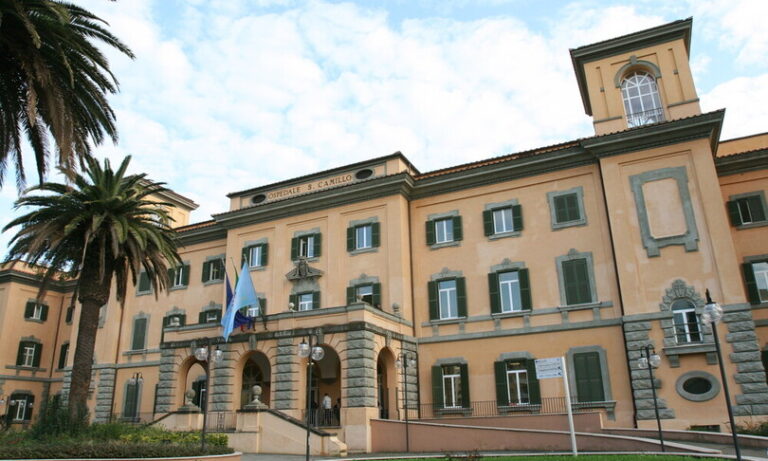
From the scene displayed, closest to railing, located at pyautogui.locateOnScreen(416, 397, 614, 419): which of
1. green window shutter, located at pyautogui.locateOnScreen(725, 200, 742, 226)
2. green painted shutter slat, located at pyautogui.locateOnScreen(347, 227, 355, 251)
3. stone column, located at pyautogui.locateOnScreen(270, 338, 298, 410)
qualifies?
stone column, located at pyautogui.locateOnScreen(270, 338, 298, 410)

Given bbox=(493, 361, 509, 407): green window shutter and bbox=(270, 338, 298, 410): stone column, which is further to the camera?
bbox=(493, 361, 509, 407): green window shutter

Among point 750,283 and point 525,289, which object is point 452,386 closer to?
point 525,289

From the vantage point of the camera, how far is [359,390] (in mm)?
23188

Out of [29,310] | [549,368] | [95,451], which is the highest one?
[29,310]

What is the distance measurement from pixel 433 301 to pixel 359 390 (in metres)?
6.24

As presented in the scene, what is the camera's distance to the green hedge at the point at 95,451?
1501 centimetres

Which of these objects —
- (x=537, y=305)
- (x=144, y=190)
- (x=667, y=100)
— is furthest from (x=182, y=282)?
(x=667, y=100)

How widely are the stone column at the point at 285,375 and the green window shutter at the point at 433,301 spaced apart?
21.5ft

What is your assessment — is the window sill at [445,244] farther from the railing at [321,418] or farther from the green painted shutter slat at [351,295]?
the railing at [321,418]

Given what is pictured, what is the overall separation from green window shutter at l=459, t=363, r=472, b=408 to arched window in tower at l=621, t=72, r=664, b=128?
41.2ft

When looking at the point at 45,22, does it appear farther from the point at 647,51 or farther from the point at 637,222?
the point at 647,51

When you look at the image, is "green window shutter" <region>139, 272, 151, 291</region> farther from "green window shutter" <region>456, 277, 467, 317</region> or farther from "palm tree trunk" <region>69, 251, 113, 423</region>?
"green window shutter" <region>456, 277, 467, 317</region>

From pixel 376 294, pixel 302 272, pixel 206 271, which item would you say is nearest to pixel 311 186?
pixel 302 272

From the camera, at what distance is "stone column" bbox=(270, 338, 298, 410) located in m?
24.0
